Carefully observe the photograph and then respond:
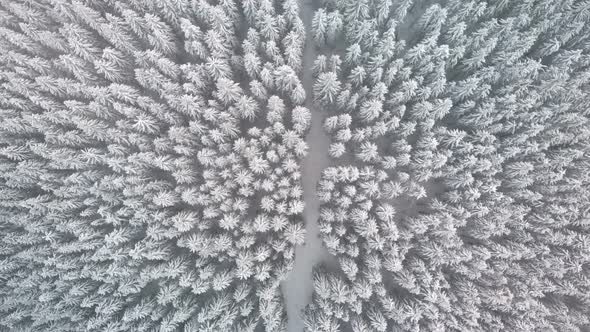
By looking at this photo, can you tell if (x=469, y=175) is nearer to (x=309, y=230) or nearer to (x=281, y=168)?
(x=309, y=230)

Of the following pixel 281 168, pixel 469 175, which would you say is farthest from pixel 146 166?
pixel 469 175

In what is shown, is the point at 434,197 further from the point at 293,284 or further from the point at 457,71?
the point at 293,284

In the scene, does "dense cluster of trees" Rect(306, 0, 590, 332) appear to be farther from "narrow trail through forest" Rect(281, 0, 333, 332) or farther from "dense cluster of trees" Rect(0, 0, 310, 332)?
"dense cluster of trees" Rect(0, 0, 310, 332)

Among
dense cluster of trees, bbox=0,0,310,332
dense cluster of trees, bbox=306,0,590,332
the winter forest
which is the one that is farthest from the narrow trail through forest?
dense cluster of trees, bbox=306,0,590,332

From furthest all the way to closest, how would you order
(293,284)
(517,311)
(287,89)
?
(293,284) < (287,89) < (517,311)

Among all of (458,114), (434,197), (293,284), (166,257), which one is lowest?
(293,284)

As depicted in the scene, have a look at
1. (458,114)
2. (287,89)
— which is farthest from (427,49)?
(287,89)

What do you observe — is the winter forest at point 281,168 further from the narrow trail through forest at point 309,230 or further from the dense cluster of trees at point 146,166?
the narrow trail through forest at point 309,230
